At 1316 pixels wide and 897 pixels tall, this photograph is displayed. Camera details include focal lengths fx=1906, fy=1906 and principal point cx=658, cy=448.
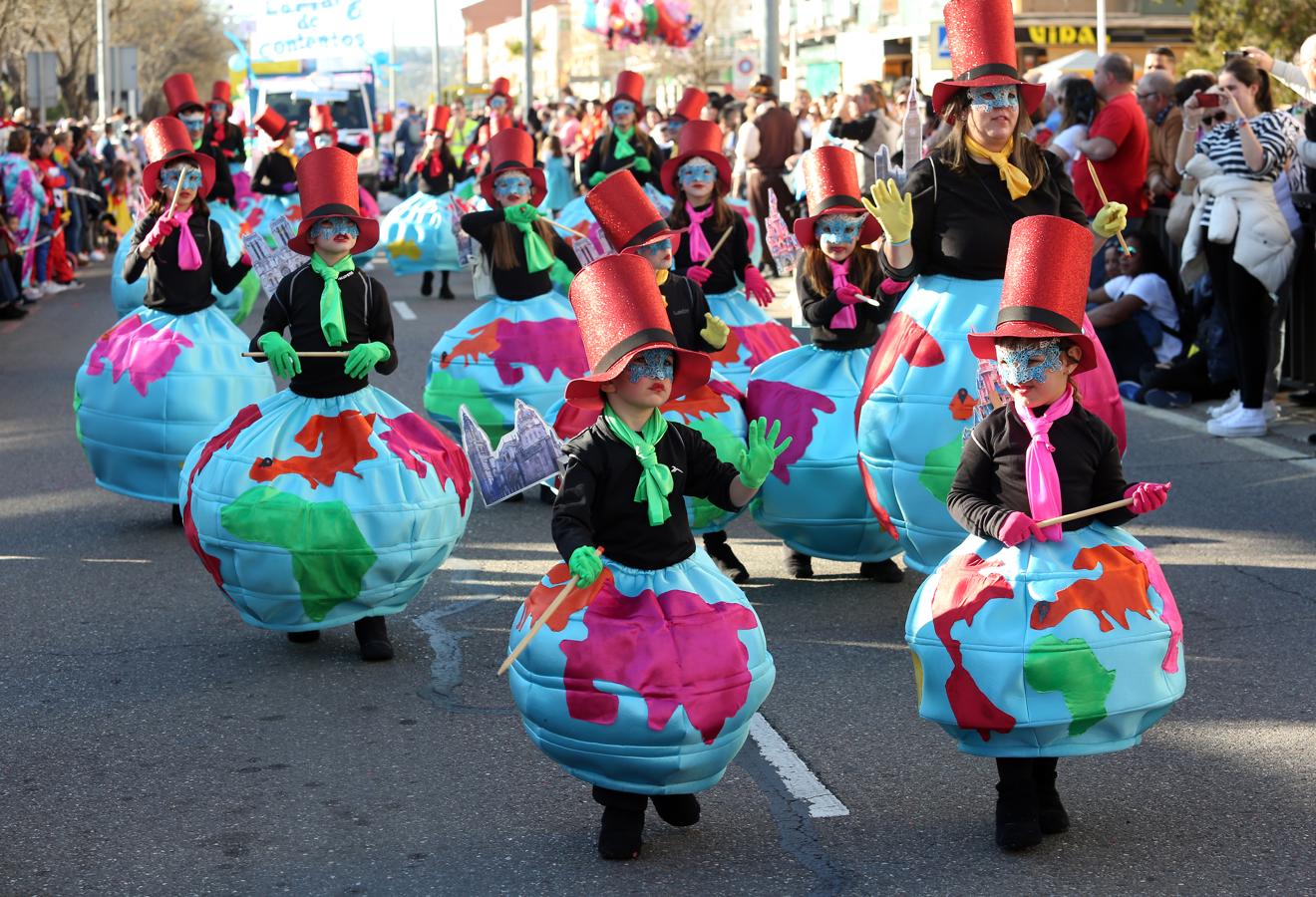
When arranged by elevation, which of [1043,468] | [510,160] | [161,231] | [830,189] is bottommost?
[1043,468]

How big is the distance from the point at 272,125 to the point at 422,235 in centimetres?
231

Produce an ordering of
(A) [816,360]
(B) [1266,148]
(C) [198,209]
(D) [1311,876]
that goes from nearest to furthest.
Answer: (D) [1311,876] → (A) [816,360] → (C) [198,209] → (B) [1266,148]

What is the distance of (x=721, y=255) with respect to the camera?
9.68m

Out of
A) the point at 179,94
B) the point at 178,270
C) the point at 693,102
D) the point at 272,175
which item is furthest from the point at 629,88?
the point at 178,270

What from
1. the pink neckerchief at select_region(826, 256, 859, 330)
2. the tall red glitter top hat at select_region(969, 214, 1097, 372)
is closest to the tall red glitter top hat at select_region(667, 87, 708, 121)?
the pink neckerchief at select_region(826, 256, 859, 330)

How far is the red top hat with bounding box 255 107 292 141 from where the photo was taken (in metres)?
18.4

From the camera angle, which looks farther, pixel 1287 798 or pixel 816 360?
pixel 816 360

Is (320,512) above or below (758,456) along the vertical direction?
below

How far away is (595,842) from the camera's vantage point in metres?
5.12

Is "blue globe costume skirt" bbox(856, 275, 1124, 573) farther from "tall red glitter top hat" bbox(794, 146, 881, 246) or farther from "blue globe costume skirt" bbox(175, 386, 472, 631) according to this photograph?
"blue globe costume skirt" bbox(175, 386, 472, 631)

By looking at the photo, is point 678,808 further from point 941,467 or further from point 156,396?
point 156,396

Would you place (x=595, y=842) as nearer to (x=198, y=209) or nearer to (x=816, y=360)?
(x=816, y=360)

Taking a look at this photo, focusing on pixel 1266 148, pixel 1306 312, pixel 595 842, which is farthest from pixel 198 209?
pixel 1306 312

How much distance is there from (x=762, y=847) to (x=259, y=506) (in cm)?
259
